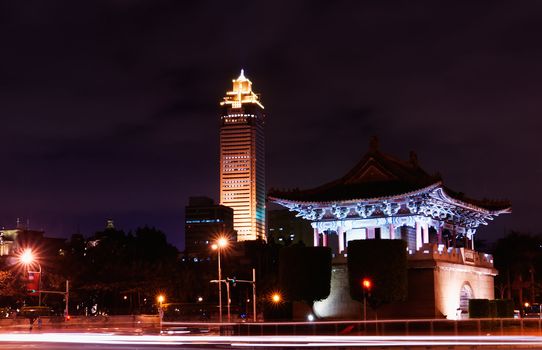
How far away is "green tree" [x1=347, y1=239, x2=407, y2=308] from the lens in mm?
46750

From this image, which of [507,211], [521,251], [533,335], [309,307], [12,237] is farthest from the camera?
[12,237]

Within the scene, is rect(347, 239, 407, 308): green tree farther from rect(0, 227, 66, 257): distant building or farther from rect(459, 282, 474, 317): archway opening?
rect(0, 227, 66, 257): distant building

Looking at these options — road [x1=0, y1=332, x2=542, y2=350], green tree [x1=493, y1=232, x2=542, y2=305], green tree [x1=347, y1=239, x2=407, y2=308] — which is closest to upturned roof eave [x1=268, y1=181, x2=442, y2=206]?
green tree [x1=347, y1=239, x2=407, y2=308]

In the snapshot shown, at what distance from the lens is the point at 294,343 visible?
33.4 metres

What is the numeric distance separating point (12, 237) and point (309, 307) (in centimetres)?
12631

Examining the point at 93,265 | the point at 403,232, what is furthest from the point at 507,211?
the point at 93,265

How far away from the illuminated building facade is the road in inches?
604

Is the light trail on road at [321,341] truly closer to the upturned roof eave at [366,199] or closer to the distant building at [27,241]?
the upturned roof eave at [366,199]

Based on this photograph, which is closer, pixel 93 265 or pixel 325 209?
pixel 325 209

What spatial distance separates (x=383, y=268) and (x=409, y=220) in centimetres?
699

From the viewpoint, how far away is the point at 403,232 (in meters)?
53.5

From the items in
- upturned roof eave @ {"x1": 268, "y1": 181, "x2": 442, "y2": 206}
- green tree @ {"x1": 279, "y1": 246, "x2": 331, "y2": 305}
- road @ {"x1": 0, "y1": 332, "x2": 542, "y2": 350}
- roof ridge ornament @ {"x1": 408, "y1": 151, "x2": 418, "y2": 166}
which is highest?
roof ridge ornament @ {"x1": 408, "y1": 151, "x2": 418, "y2": 166}

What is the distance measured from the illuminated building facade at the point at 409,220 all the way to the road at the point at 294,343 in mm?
15348

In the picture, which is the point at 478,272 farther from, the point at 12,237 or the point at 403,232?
the point at 12,237
